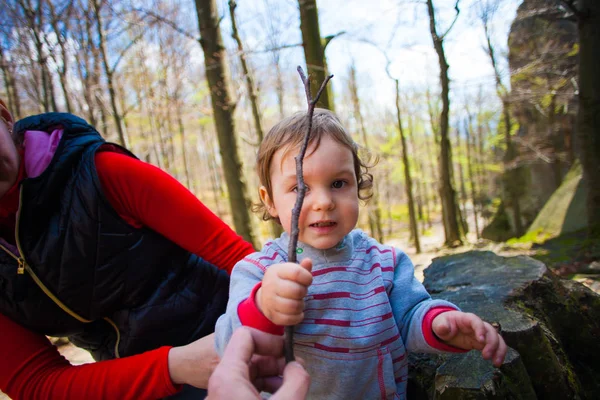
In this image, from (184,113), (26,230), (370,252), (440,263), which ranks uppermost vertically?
(184,113)

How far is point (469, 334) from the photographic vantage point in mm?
1038

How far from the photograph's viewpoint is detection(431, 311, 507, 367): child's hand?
37.5 inches

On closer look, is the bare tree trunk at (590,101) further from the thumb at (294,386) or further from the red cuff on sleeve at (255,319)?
the thumb at (294,386)

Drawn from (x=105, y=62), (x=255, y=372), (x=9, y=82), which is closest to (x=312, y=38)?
(x=255, y=372)

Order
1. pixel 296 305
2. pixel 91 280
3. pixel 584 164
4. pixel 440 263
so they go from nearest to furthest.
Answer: pixel 296 305 < pixel 91 280 < pixel 440 263 < pixel 584 164

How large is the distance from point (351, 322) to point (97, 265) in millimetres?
1027

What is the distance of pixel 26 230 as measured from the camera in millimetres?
1294

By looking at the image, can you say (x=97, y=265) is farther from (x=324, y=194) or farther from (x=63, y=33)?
(x=63, y=33)

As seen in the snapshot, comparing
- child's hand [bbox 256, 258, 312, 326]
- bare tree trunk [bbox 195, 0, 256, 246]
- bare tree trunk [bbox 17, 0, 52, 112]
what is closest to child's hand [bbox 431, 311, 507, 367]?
child's hand [bbox 256, 258, 312, 326]

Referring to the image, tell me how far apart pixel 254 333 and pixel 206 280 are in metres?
0.87

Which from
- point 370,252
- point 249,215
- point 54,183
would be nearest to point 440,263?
point 370,252

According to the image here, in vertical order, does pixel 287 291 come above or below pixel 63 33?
below

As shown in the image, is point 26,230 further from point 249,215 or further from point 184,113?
point 184,113

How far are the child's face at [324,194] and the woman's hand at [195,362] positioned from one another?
486 millimetres
